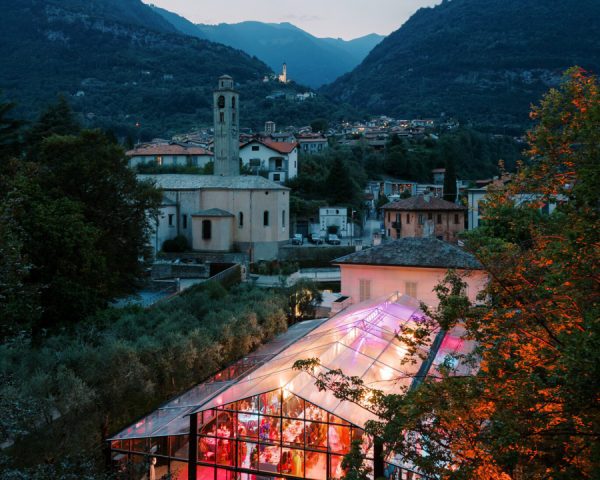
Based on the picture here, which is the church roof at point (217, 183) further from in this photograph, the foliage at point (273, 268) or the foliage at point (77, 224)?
the foliage at point (77, 224)

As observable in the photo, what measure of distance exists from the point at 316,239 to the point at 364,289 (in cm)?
2715

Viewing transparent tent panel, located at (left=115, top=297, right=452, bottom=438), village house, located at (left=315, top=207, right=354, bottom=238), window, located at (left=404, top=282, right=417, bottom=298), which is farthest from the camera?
village house, located at (left=315, top=207, right=354, bottom=238)

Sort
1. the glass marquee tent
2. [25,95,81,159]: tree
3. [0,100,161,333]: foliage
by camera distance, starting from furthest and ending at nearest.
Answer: [25,95,81,159]: tree, [0,100,161,333]: foliage, the glass marquee tent

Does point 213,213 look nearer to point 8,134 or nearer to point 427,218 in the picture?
point 8,134

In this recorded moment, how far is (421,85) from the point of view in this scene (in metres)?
178

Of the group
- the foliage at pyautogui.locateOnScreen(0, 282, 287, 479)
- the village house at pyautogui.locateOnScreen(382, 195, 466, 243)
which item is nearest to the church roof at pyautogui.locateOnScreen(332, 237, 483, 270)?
the foliage at pyautogui.locateOnScreen(0, 282, 287, 479)

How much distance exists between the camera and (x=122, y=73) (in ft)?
542

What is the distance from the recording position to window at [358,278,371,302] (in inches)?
1086

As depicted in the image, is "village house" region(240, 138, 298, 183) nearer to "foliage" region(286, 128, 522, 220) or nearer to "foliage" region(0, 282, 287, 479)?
"foliage" region(286, 128, 522, 220)

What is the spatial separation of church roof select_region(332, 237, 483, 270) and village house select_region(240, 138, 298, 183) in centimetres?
3948

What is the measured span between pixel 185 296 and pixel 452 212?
95.0ft

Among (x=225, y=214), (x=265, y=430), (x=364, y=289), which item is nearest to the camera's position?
(x=265, y=430)

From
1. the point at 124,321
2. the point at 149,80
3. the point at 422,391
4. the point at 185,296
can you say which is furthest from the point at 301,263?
the point at 149,80

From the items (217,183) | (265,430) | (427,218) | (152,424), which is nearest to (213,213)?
(217,183)
